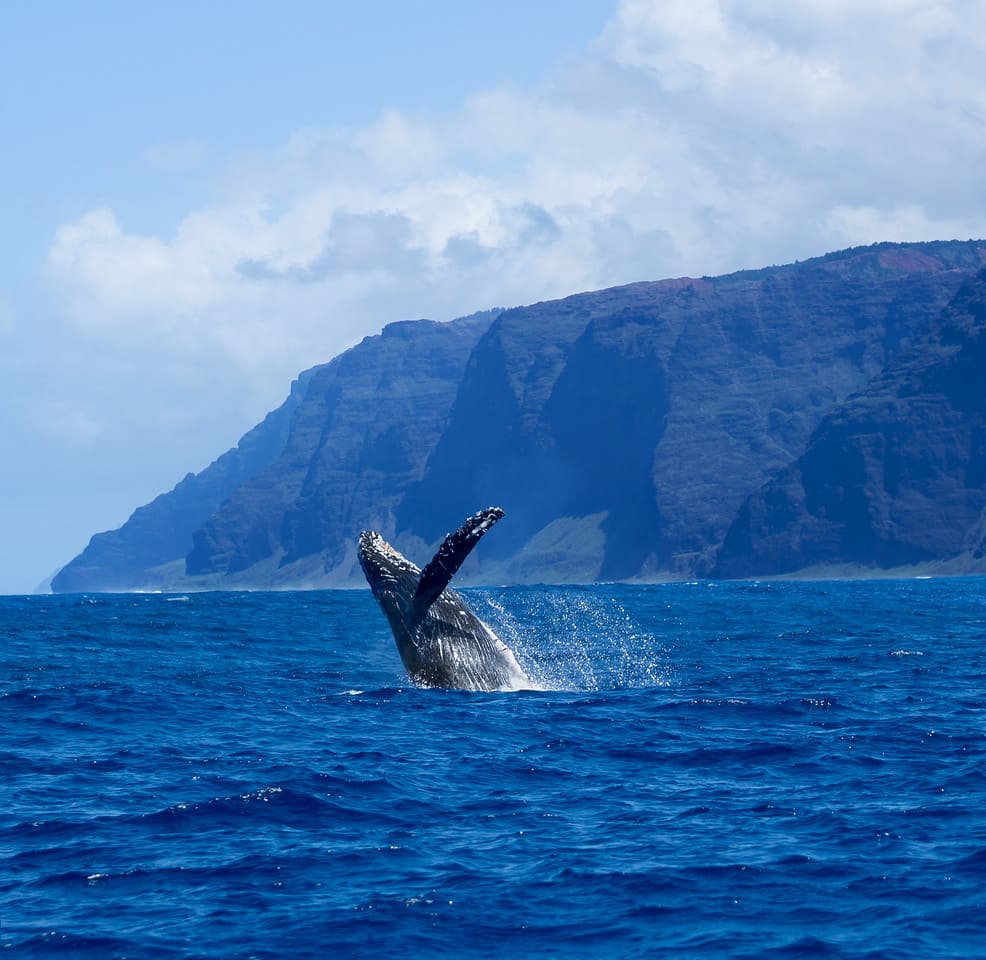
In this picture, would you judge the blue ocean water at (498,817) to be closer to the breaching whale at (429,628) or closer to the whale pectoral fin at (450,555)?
the breaching whale at (429,628)

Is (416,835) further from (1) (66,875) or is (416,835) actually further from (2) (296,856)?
(1) (66,875)

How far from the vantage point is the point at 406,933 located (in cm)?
1223

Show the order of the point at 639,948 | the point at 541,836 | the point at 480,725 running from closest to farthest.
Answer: the point at 639,948 → the point at 541,836 → the point at 480,725

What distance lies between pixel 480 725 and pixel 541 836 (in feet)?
22.8

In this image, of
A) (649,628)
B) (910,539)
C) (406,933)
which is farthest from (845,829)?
(910,539)

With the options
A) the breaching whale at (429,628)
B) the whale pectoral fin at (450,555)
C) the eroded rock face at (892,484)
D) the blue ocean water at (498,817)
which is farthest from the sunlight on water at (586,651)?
the eroded rock face at (892,484)

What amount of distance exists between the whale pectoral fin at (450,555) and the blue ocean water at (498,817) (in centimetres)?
→ 194

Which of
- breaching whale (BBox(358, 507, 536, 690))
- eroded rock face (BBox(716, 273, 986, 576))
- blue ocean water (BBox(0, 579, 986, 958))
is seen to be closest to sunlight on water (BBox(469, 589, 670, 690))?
blue ocean water (BBox(0, 579, 986, 958))

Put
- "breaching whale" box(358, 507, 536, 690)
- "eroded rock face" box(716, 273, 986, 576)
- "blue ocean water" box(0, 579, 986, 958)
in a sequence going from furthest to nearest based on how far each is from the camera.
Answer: "eroded rock face" box(716, 273, 986, 576) < "breaching whale" box(358, 507, 536, 690) < "blue ocean water" box(0, 579, 986, 958)

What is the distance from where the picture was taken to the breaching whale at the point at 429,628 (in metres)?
24.8

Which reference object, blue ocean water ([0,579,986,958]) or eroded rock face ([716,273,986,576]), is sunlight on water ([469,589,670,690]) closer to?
blue ocean water ([0,579,986,958])

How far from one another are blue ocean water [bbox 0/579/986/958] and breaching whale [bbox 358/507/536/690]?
620 mm

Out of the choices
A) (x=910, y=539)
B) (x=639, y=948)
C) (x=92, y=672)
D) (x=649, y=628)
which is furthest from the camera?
(x=910, y=539)

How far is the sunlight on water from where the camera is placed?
102 feet
